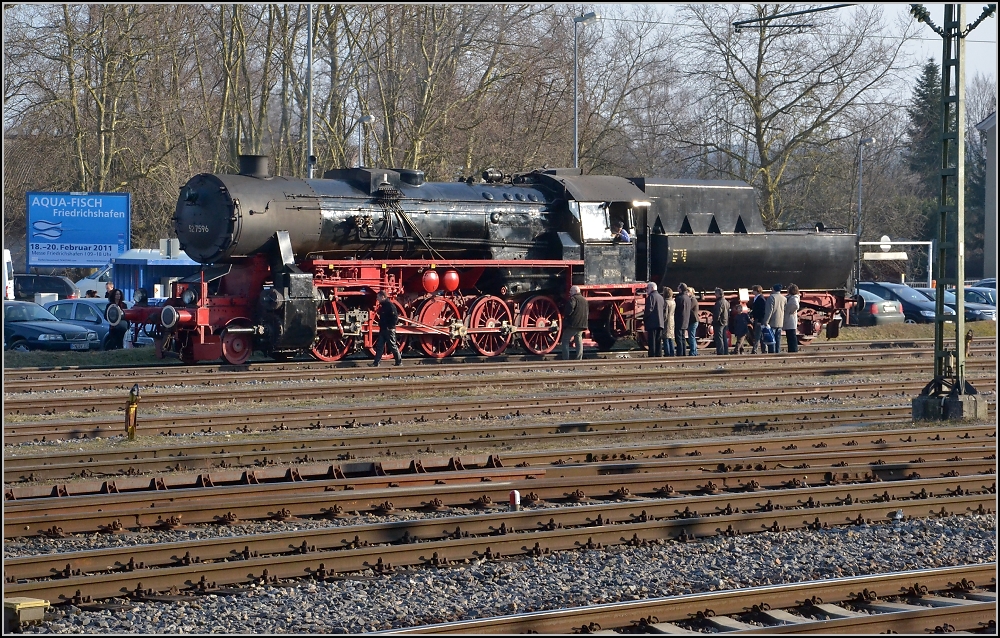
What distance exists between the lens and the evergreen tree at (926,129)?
53.3 meters

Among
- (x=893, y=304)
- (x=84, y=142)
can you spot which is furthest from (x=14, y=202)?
(x=893, y=304)

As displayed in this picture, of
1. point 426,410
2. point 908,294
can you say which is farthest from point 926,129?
point 426,410

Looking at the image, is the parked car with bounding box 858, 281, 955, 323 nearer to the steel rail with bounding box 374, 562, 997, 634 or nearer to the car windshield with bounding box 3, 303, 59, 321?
the car windshield with bounding box 3, 303, 59, 321

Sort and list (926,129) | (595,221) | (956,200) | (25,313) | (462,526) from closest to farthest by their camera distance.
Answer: (462,526), (956,200), (595,221), (25,313), (926,129)

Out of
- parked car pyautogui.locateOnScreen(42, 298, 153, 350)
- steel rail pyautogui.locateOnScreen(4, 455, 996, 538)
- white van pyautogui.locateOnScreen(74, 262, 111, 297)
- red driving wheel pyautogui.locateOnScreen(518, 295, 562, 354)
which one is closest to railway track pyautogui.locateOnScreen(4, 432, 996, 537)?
steel rail pyautogui.locateOnScreen(4, 455, 996, 538)

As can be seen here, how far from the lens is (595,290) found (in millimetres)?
22219

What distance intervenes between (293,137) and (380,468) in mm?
36869

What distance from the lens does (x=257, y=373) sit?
17.6 meters

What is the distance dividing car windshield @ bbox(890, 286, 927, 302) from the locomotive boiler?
978cm

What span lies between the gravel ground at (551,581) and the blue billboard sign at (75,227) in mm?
30414

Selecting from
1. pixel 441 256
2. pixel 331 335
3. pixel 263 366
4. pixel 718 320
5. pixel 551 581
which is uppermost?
pixel 441 256

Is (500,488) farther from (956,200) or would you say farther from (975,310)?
(975,310)

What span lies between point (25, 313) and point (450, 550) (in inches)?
764

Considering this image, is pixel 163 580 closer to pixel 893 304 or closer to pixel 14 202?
pixel 893 304
